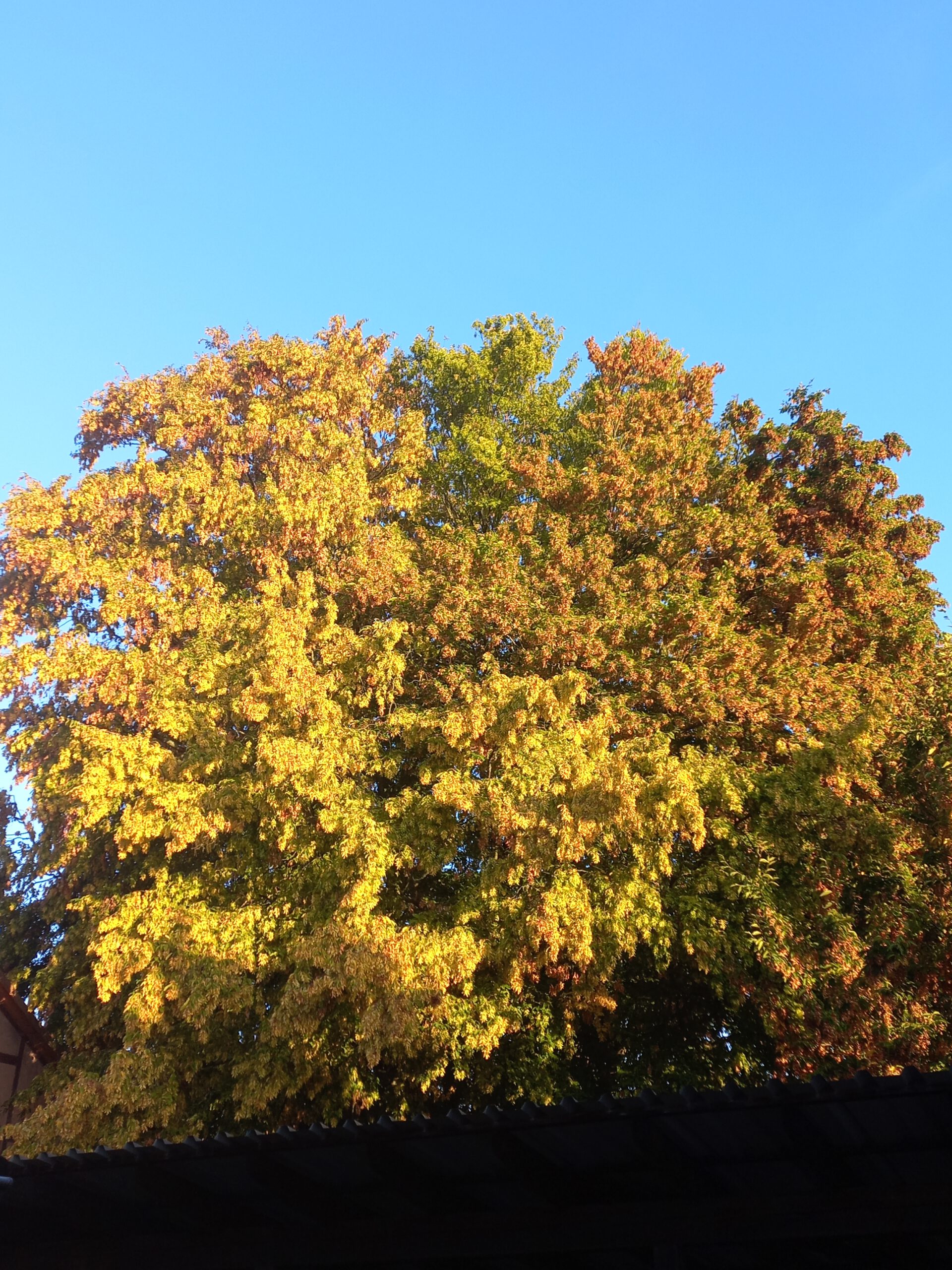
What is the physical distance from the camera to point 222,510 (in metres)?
13.5

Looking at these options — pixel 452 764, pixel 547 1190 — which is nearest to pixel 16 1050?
pixel 452 764

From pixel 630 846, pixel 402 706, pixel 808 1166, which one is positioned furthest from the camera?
pixel 402 706

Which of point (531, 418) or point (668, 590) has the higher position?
point (531, 418)

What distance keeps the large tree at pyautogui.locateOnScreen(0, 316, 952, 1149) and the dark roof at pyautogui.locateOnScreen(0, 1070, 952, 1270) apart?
4323 mm

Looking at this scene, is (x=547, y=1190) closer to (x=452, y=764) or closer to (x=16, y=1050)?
(x=452, y=764)

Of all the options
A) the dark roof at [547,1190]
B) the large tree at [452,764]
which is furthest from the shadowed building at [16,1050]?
the dark roof at [547,1190]

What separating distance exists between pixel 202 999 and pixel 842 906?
7124 mm

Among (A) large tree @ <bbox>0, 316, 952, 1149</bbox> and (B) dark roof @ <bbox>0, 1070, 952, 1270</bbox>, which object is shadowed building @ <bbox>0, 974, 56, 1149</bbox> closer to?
(A) large tree @ <bbox>0, 316, 952, 1149</bbox>

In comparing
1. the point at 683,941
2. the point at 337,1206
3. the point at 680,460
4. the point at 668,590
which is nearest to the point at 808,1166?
the point at 337,1206

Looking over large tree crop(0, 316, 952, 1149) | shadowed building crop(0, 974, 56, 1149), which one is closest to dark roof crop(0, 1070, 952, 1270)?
large tree crop(0, 316, 952, 1149)

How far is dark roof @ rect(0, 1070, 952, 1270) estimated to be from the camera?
3.85 meters

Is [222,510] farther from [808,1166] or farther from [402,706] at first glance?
[808,1166]

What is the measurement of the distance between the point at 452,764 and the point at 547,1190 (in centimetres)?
711

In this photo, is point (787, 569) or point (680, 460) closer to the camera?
point (787, 569)
